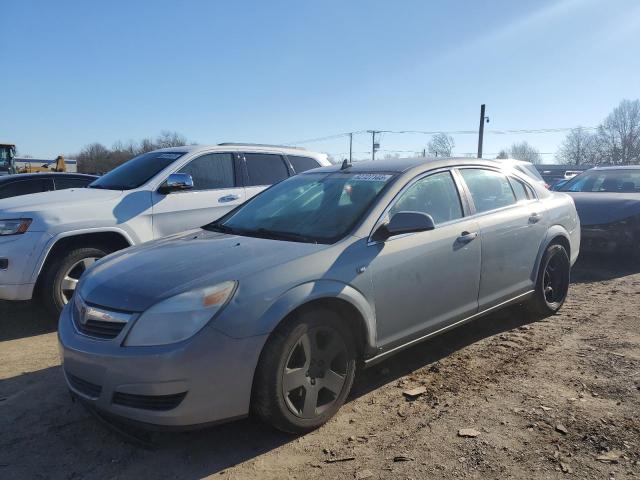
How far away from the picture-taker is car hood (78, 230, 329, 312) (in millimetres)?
2855

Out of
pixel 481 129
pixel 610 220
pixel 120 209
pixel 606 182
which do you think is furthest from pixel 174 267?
pixel 481 129

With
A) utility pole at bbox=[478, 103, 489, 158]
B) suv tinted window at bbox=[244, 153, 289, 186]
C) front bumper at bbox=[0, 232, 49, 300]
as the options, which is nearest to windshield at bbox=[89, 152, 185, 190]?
suv tinted window at bbox=[244, 153, 289, 186]

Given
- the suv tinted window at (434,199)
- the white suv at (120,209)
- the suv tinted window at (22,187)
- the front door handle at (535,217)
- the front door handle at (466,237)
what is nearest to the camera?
the suv tinted window at (434,199)

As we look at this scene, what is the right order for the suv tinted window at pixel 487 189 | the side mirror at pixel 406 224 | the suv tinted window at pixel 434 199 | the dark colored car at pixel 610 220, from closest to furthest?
the side mirror at pixel 406 224
the suv tinted window at pixel 434 199
the suv tinted window at pixel 487 189
the dark colored car at pixel 610 220

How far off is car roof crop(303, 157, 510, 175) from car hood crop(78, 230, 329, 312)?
3.79 ft

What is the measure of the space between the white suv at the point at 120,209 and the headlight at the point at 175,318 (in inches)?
116

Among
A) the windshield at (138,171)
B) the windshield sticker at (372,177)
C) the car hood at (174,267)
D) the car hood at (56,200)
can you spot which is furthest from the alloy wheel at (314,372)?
the windshield at (138,171)

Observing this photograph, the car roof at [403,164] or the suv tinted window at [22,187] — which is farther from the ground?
the car roof at [403,164]

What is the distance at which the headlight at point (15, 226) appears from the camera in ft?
16.6

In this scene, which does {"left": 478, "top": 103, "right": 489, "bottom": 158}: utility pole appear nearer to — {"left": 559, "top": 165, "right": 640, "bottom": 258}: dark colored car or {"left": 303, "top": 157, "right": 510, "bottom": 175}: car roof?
{"left": 559, "top": 165, "right": 640, "bottom": 258}: dark colored car

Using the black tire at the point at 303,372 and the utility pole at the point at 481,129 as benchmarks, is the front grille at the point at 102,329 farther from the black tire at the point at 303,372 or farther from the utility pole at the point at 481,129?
the utility pole at the point at 481,129

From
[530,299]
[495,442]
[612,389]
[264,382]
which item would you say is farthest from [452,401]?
[530,299]

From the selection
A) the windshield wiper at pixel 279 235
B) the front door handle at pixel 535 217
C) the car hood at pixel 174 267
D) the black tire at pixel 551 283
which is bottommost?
the black tire at pixel 551 283

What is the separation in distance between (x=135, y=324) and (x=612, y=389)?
10.5ft
